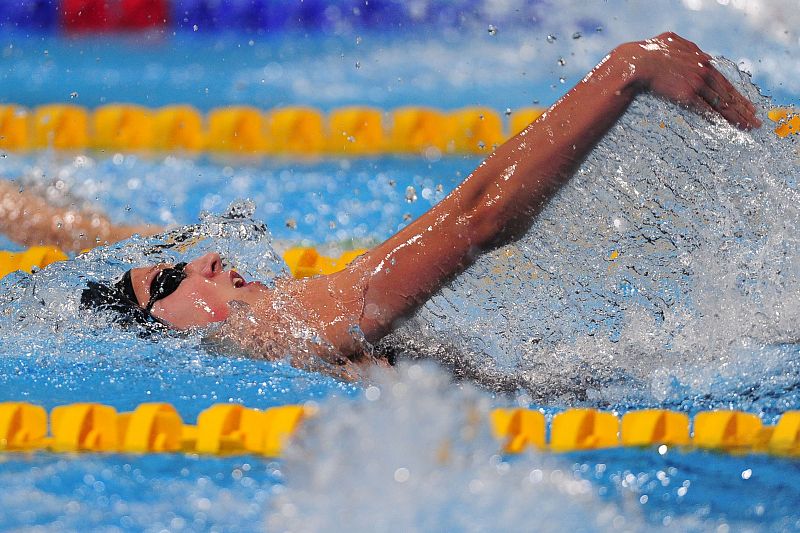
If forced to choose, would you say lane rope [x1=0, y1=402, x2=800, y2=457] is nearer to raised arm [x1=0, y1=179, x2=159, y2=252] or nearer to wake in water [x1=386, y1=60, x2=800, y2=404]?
wake in water [x1=386, y1=60, x2=800, y2=404]

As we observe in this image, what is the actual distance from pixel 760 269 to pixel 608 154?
41 cm

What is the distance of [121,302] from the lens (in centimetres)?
205

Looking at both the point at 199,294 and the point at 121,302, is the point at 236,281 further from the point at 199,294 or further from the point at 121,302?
the point at 121,302

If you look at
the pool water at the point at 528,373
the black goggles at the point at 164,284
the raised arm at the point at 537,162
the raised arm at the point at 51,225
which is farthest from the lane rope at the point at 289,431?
the raised arm at the point at 51,225

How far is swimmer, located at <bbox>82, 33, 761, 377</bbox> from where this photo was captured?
1736 millimetres

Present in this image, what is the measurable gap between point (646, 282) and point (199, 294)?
887mm

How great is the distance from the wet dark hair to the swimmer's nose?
128 millimetres

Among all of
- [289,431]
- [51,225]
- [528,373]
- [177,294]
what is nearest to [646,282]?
[528,373]

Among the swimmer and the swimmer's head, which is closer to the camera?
the swimmer

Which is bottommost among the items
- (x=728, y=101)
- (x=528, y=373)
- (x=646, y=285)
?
(x=528, y=373)

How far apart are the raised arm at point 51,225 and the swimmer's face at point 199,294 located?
831 millimetres

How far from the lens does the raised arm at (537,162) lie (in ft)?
5.68

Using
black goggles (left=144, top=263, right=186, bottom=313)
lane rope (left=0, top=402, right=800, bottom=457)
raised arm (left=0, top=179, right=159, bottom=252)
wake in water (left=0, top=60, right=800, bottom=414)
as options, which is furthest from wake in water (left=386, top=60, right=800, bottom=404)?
raised arm (left=0, top=179, right=159, bottom=252)

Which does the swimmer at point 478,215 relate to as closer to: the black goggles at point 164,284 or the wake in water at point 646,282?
the wake in water at point 646,282
